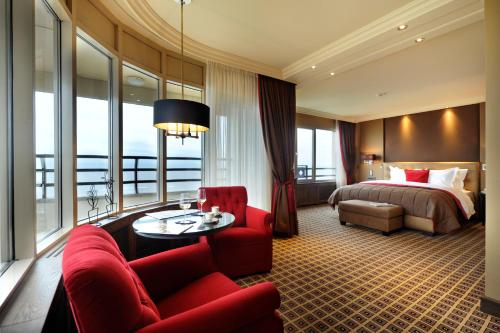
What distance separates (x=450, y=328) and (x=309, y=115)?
6200 millimetres

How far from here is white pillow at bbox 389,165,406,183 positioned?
6.29 meters

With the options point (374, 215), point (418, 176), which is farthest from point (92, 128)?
point (418, 176)

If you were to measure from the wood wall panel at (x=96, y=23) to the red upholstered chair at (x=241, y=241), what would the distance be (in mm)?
2011

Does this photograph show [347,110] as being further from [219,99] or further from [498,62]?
[498,62]

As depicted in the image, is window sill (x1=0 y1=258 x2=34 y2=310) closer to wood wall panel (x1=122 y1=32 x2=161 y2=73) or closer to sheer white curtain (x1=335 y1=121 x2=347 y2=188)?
wood wall panel (x1=122 y1=32 x2=161 y2=73)

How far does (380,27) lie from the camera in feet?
9.04

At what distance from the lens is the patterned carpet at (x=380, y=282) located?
1.94m

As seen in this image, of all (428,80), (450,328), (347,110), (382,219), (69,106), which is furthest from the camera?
(347,110)

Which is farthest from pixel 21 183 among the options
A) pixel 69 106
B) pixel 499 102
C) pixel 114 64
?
pixel 499 102

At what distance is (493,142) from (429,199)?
103 inches

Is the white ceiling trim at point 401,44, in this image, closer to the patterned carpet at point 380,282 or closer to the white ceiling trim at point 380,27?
the white ceiling trim at point 380,27

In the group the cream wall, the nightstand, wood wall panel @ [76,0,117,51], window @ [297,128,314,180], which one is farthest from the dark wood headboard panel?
wood wall panel @ [76,0,117,51]

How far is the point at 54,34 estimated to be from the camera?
6.41 feet

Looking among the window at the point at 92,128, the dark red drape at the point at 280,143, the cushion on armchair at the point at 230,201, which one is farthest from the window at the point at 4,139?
the dark red drape at the point at 280,143
